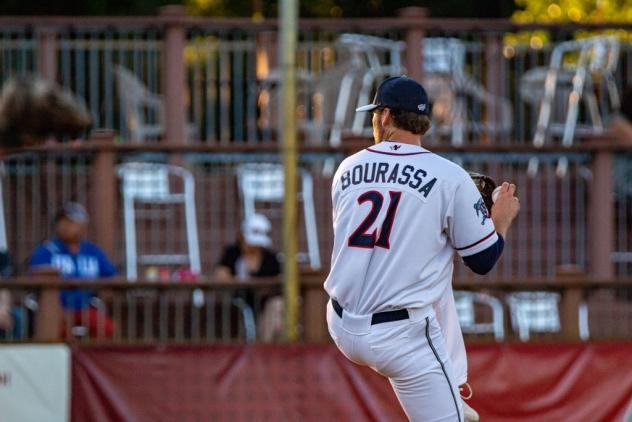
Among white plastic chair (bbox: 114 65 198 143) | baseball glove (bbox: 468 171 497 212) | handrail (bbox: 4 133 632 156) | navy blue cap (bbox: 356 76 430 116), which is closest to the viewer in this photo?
navy blue cap (bbox: 356 76 430 116)

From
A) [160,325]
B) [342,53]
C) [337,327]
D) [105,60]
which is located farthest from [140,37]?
[337,327]

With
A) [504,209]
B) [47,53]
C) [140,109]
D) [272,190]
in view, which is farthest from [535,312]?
[504,209]

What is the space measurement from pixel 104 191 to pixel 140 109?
219 cm

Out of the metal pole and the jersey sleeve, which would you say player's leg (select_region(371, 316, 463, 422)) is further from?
the metal pole

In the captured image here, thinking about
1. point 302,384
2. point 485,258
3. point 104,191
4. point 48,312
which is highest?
point 485,258

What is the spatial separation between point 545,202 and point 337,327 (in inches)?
270

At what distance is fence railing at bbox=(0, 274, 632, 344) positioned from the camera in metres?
10.9

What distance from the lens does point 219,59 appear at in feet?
47.1

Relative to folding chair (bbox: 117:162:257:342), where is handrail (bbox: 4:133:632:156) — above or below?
above

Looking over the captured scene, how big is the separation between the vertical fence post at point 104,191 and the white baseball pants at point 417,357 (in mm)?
5762

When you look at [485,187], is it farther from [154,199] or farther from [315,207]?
[154,199]

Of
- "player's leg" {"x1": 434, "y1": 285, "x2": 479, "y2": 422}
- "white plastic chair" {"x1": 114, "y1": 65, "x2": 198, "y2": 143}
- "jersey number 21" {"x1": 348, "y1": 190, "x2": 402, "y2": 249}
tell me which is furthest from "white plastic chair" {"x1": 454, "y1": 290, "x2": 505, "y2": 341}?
"jersey number 21" {"x1": 348, "y1": 190, "x2": 402, "y2": 249}

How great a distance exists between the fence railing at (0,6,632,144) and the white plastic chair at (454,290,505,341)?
73.9 inches

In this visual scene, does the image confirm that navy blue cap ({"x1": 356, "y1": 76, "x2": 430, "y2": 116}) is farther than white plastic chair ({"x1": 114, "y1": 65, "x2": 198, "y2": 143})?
No
